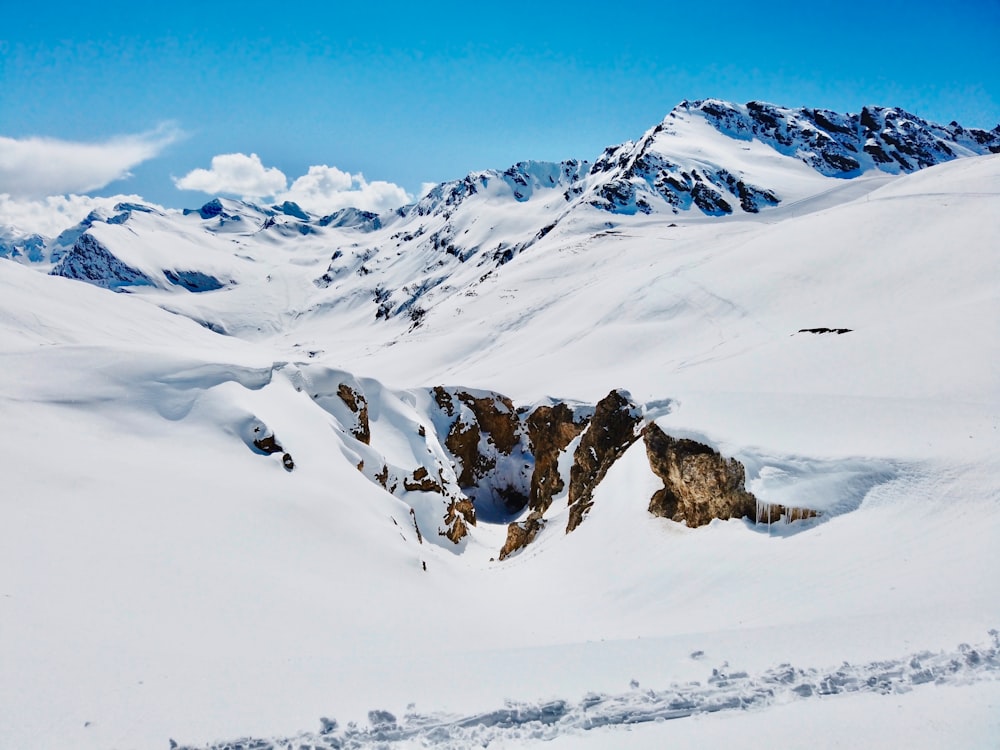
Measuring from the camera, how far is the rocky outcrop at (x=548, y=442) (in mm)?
31812

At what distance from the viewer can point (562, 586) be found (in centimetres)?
1703

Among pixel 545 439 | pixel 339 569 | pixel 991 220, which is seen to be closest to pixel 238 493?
pixel 339 569

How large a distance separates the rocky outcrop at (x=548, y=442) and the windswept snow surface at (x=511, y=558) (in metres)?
4.50

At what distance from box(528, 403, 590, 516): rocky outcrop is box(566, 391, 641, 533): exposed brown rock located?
3.16 meters

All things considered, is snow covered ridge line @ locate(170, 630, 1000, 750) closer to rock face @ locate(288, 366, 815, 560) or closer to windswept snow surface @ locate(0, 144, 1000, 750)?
windswept snow surface @ locate(0, 144, 1000, 750)

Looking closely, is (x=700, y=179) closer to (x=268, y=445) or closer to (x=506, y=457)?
(x=506, y=457)

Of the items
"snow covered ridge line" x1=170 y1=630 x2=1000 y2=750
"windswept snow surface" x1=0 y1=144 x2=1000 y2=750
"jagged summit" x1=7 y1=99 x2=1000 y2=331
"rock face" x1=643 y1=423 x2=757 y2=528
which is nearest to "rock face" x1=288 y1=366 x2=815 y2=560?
"rock face" x1=643 y1=423 x2=757 y2=528

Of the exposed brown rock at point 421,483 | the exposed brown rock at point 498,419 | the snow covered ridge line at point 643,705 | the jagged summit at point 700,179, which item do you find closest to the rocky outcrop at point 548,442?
the exposed brown rock at point 498,419

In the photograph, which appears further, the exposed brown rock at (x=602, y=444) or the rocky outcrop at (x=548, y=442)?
the rocky outcrop at (x=548, y=442)

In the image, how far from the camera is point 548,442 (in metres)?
34.8

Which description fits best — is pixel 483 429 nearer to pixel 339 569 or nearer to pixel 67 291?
pixel 339 569

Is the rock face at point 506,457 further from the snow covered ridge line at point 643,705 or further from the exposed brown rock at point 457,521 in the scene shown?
the snow covered ridge line at point 643,705

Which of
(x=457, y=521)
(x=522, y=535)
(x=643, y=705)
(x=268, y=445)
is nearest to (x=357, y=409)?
(x=457, y=521)

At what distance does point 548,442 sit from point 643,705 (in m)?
28.0
